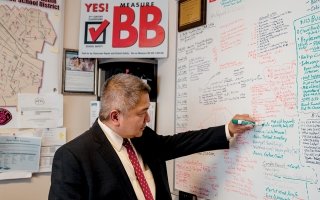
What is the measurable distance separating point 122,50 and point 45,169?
2.82ft

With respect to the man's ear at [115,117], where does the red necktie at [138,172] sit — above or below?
below

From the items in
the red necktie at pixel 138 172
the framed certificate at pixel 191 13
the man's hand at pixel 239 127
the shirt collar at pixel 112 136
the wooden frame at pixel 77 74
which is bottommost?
the red necktie at pixel 138 172

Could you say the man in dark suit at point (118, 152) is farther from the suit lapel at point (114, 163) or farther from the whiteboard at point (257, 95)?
the whiteboard at point (257, 95)

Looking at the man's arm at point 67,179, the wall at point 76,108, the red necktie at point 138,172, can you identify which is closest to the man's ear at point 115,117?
the red necktie at point 138,172

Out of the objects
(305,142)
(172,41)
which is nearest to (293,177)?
(305,142)

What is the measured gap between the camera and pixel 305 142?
1.34 meters

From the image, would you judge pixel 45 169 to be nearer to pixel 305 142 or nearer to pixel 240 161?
pixel 240 161

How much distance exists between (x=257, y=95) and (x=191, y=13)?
68cm

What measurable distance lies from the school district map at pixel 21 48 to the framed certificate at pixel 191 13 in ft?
2.62

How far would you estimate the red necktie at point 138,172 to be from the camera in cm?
150

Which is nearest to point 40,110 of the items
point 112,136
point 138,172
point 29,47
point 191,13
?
point 29,47

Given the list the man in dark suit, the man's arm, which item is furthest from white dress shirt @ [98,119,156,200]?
the man's arm

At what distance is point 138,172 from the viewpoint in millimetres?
1516

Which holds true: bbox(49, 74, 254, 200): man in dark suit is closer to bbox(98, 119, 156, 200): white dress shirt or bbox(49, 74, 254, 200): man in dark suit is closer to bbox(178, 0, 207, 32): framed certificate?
bbox(98, 119, 156, 200): white dress shirt
